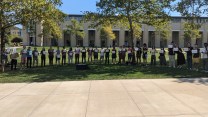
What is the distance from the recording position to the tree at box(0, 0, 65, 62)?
73.2 feet

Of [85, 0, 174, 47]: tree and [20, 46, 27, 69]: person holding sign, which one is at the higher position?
[85, 0, 174, 47]: tree

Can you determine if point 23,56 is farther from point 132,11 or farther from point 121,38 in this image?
point 121,38

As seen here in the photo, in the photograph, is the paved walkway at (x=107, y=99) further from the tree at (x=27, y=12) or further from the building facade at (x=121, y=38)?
the building facade at (x=121, y=38)

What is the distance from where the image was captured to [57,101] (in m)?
10.3

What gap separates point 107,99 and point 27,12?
1414 cm

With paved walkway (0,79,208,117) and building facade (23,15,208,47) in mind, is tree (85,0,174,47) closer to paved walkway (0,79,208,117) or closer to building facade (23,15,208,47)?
paved walkway (0,79,208,117)

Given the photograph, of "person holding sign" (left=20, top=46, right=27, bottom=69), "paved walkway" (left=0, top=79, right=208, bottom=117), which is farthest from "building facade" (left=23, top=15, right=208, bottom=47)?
"paved walkway" (left=0, top=79, right=208, bottom=117)

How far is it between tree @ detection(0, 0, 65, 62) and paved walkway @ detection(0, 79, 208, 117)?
9.35 meters

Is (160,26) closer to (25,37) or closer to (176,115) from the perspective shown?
(176,115)

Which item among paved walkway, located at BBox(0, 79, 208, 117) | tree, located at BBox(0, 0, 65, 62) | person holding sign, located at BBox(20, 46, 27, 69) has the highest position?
tree, located at BBox(0, 0, 65, 62)

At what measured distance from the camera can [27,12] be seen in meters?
22.8

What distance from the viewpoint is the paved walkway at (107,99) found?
8734 millimetres

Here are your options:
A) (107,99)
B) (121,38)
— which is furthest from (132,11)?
(121,38)

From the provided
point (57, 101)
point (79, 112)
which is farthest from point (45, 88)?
point (79, 112)
